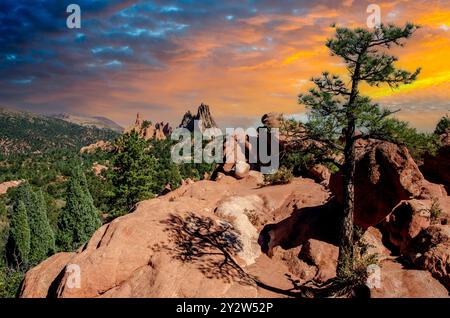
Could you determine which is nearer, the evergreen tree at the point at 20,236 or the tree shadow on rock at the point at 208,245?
the tree shadow on rock at the point at 208,245

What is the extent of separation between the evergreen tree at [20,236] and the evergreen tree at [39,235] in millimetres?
740

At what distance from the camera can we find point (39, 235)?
45.0 m

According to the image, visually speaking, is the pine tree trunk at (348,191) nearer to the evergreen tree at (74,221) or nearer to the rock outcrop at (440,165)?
the rock outcrop at (440,165)

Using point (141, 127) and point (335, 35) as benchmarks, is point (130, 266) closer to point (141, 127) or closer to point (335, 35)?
point (335, 35)

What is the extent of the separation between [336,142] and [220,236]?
6.95 m

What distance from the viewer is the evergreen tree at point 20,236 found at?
4391 cm

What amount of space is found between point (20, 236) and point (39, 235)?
2.31 metres

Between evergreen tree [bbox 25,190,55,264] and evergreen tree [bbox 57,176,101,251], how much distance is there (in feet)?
16.7

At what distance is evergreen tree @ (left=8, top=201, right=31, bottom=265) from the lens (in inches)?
1729

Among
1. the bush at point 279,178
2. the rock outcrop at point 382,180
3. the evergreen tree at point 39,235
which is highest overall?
the rock outcrop at point 382,180

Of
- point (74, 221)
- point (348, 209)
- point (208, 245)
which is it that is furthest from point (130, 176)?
point (348, 209)

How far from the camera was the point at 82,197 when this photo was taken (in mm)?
40406

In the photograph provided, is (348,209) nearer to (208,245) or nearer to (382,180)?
(382,180)

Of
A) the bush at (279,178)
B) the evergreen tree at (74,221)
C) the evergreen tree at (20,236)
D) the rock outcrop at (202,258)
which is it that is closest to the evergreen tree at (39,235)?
the evergreen tree at (20,236)
